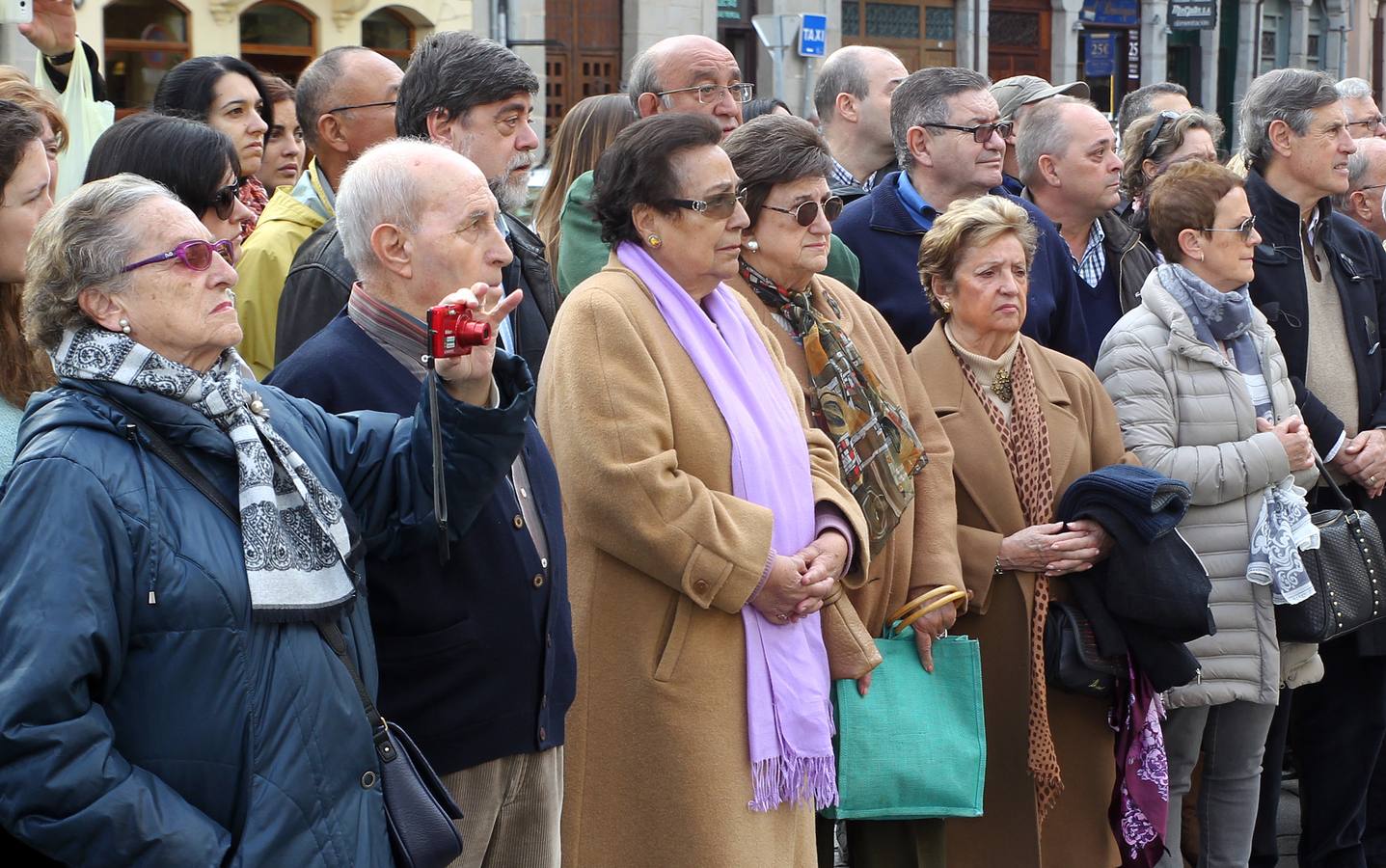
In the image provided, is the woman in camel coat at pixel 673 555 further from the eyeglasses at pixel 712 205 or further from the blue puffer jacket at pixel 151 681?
the blue puffer jacket at pixel 151 681

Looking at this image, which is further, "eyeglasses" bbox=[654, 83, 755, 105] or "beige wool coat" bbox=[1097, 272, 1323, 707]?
"eyeglasses" bbox=[654, 83, 755, 105]

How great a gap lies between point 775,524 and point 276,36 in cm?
1773

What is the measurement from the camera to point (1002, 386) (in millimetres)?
4711

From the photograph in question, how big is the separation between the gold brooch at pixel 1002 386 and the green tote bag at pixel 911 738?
766mm

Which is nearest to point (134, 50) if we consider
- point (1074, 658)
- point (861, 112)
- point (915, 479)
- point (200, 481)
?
point (861, 112)

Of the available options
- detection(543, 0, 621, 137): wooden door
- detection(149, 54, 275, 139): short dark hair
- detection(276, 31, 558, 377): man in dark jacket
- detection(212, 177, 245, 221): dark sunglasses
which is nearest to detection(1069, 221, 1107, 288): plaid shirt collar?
detection(276, 31, 558, 377): man in dark jacket

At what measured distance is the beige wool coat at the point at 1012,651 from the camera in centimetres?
460

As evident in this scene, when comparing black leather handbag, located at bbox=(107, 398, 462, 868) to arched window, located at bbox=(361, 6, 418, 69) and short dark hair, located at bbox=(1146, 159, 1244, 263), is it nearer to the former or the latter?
short dark hair, located at bbox=(1146, 159, 1244, 263)

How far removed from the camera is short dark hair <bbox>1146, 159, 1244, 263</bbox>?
518cm

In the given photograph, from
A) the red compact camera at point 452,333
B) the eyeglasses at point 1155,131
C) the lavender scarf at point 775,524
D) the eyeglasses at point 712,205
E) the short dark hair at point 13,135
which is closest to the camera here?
the red compact camera at point 452,333

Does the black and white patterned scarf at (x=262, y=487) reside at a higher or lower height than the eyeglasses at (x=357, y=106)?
lower

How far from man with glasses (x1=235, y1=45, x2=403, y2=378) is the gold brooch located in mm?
1952

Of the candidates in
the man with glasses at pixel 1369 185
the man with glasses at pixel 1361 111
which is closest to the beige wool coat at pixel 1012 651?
the man with glasses at pixel 1369 185

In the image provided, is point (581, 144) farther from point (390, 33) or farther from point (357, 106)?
point (390, 33)
